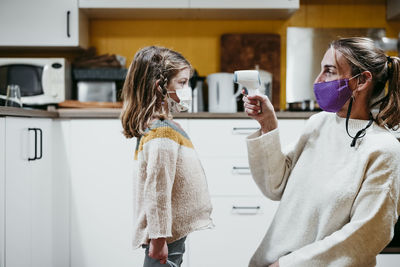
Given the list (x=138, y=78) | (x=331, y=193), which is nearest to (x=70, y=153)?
(x=138, y=78)

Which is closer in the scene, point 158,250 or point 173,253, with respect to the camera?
point 158,250

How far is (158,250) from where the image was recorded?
1152 millimetres

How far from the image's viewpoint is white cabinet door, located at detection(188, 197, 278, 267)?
7.16 feet

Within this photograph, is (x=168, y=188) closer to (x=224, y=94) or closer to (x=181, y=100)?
(x=181, y=100)

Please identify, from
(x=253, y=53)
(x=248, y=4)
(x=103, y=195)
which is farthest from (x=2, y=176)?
(x=253, y=53)

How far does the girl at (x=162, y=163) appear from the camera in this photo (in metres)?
1.16

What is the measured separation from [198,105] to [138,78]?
1234mm

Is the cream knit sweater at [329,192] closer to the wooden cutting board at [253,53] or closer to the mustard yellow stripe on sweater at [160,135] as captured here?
the mustard yellow stripe on sweater at [160,135]

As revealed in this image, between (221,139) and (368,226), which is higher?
(221,139)

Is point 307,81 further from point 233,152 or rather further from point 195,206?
point 195,206

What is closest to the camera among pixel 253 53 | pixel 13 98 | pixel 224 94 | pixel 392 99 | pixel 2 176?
pixel 392 99

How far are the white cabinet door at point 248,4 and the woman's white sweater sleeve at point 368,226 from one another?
1696mm

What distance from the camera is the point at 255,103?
42.9 inches

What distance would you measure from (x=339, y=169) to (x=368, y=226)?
6.1 inches
